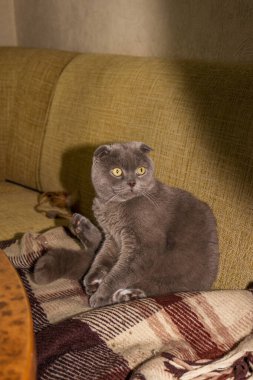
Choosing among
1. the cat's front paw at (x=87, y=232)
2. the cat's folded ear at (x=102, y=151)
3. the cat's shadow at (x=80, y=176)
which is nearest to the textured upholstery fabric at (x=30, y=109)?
the cat's shadow at (x=80, y=176)

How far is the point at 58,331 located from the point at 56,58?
138 centimetres

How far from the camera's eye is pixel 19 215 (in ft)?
5.57

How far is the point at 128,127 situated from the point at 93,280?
0.52 m

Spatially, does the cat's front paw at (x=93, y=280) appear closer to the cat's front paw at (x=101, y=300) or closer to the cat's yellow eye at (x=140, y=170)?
the cat's front paw at (x=101, y=300)

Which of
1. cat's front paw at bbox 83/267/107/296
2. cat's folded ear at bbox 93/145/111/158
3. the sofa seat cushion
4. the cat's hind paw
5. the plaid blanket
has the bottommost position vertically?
the sofa seat cushion

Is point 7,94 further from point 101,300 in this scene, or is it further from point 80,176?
point 101,300

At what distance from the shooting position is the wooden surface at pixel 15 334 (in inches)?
16.4

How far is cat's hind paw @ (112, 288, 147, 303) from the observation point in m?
1.08

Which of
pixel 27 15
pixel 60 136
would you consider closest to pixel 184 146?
pixel 60 136

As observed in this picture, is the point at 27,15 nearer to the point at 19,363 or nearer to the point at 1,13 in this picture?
the point at 1,13

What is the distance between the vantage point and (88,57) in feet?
5.94

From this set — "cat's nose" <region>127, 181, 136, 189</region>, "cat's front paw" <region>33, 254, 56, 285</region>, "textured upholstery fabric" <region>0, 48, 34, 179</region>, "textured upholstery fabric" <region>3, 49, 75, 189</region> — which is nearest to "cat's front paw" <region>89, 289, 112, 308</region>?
"cat's front paw" <region>33, 254, 56, 285</region>

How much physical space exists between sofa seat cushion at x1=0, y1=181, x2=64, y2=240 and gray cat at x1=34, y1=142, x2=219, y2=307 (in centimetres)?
40

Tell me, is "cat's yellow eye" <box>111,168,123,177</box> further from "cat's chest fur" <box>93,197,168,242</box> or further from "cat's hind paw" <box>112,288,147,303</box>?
"cat's hind paw" <box>112,288,147,303</box>
